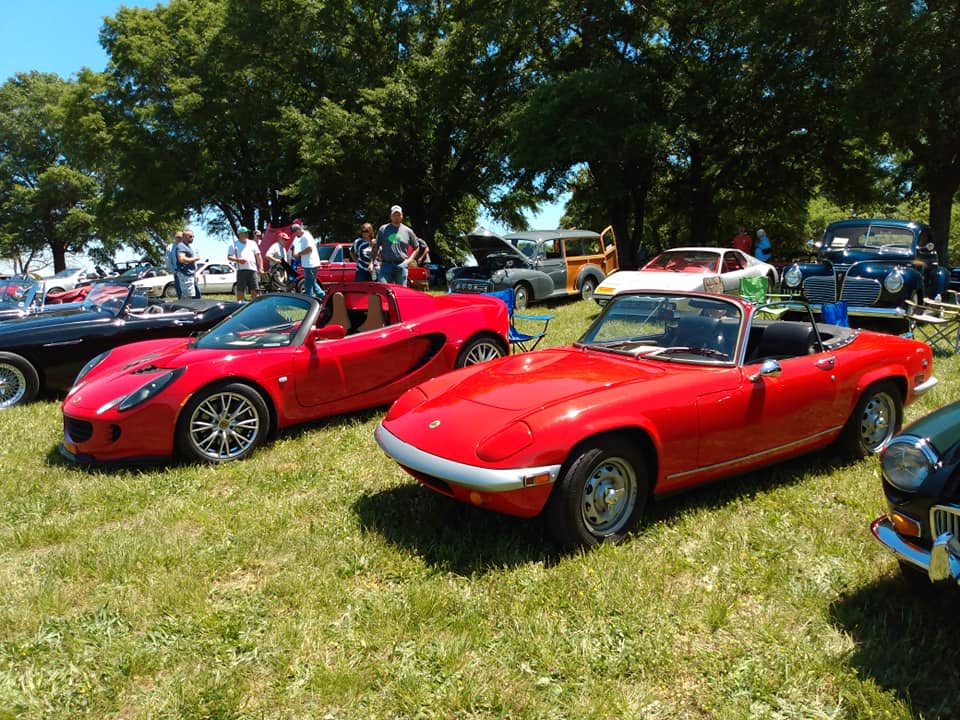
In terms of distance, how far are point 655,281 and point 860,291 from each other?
2.99m

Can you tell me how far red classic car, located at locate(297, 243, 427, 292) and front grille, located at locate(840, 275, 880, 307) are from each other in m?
9.11

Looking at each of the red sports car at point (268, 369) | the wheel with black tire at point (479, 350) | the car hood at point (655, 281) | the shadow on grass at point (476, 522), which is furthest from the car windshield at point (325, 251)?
the shadow on grass at point (476, 522)

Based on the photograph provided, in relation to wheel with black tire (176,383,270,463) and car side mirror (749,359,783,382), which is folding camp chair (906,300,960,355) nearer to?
car side mirror (749,359,783,382)

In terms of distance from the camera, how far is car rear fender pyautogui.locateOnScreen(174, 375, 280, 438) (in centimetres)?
497

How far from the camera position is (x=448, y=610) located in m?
3.11

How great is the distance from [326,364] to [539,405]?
8.60 ft

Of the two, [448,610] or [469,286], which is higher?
[469,286]

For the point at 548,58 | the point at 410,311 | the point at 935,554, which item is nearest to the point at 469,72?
the point at 548,58

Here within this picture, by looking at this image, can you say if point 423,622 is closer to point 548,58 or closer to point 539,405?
point 539,405

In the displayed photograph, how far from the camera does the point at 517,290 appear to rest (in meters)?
14.5

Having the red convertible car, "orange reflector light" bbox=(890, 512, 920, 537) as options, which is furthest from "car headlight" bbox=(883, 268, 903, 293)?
"orange reflector light" bbox=(890, 512, 920, 537)

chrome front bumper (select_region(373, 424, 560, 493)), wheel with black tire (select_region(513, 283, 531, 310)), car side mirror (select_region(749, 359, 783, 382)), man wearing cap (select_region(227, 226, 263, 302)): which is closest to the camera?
chrome front bumper (select_region(373, 424, 560, 493))

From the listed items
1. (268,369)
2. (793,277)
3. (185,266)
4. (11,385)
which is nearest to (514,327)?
(268,369)

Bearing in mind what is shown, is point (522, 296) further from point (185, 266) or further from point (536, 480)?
point (536, 480)
